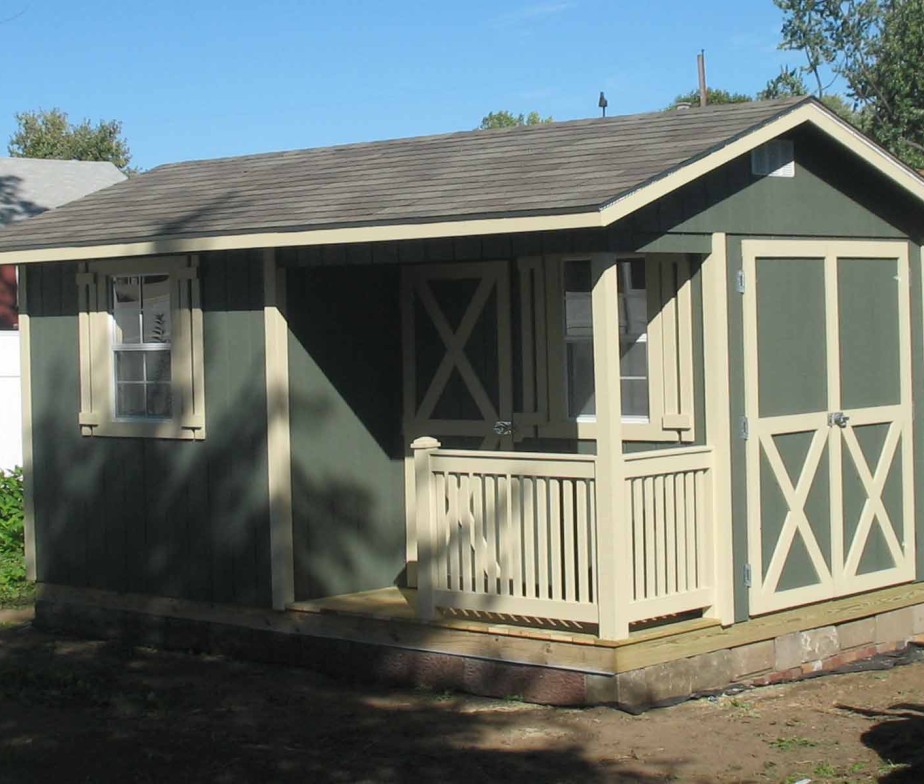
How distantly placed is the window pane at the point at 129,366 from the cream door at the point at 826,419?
426cm

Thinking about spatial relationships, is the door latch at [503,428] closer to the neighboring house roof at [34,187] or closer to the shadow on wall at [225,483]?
the shadow on wall at [225,483]

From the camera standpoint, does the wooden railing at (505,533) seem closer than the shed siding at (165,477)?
Yes

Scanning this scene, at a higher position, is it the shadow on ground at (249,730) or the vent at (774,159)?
the vent at (774,159)

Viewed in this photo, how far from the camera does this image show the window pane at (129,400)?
10.7m

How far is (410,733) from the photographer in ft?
26.4

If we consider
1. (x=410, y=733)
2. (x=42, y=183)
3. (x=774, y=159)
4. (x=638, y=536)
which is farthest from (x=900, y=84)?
(x=410, y=733)

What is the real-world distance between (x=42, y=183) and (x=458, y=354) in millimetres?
18435

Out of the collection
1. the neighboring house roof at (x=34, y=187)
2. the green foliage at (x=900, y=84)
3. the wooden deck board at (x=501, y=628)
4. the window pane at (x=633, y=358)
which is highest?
the green foliage at (x=900, y=84)

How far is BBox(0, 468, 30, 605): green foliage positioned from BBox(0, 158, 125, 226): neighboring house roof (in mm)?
10969

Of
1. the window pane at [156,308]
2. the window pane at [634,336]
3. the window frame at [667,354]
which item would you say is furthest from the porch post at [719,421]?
the window pane at [156,308]

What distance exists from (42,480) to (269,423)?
247cm

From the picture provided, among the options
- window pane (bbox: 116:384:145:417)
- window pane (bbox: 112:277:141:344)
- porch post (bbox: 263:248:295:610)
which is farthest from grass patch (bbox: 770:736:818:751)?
window pane (bbox: 112:277:141:344)

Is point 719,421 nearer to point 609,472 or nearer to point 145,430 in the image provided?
point 609,472

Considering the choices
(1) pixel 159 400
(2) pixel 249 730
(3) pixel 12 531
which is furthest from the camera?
(3) pixel 12 531
